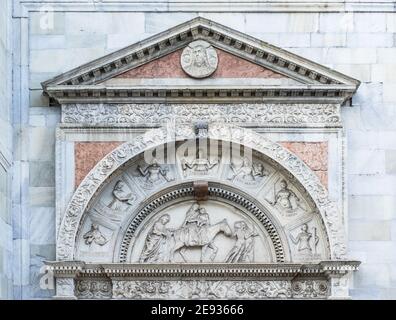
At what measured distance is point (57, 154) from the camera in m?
21.1

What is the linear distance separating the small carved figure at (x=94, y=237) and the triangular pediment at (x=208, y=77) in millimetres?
1722

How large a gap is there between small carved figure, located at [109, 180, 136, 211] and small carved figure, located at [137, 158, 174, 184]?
0.95 feet

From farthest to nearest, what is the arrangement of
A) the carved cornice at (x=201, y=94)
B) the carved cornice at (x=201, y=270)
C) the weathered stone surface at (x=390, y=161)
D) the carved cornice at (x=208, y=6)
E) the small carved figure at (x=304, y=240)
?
1. the carved cornice at (x=208, y=6)
2. the weathered stone surface at (x=390, y=161)
3. the carved cornice at (x=201, y=94)
4. the small carved figure at (x=304, y=240)
5. the carved cornice at (x=201, y=270)

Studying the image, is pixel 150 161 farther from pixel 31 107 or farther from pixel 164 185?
pixel 31 107

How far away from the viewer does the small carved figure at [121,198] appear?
2120 cm

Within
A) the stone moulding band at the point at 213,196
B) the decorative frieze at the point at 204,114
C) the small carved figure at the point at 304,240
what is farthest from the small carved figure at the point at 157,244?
the small carved figure at the point at 304,240

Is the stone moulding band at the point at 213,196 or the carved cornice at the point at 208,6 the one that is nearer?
the stone moulding band at the point at 213,196

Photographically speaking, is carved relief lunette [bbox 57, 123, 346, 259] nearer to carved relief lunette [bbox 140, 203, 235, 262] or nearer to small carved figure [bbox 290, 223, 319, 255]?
small carved figure [bbox 290, 223, 319, 255]

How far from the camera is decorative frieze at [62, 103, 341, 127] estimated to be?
21.2 m

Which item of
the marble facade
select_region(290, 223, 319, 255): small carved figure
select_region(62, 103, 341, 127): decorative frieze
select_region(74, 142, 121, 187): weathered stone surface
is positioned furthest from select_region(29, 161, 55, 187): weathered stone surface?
select_region(290, 223, 319, 255): small carved figure

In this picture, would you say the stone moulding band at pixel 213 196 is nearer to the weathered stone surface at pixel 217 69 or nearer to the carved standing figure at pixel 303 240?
→ the carved standing figure at pixel 303 240

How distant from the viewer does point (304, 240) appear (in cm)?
2106
